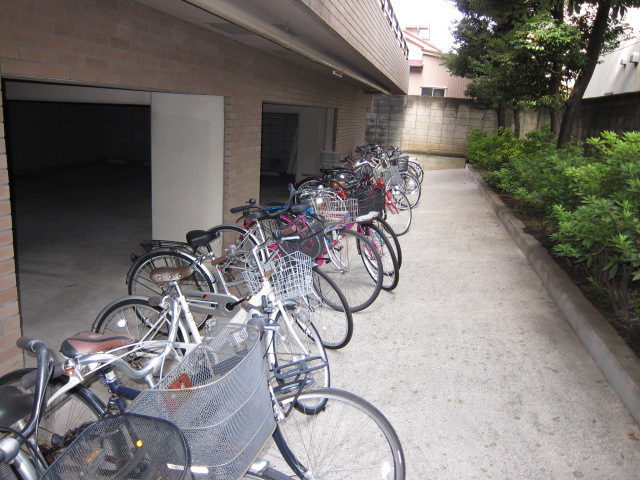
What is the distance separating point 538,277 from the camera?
589 cm

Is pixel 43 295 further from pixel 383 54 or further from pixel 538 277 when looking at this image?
pixel 383 54

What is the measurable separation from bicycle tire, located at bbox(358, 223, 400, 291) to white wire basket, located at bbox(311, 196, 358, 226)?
296mm

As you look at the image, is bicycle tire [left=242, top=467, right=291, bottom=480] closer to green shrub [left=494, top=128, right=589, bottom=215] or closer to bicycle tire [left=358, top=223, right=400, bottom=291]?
bicycle tire [left=358, top=223, right=400, bottom=291]

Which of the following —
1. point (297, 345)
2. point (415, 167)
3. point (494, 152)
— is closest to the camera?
point (297, 345)

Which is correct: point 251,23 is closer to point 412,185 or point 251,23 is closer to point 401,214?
point 401,214

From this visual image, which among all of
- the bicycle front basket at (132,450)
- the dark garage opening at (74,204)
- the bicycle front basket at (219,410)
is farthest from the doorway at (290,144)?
the bicycle front basket at (132,450)

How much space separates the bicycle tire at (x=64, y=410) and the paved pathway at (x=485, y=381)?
5.45ft

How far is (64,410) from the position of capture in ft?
8.04

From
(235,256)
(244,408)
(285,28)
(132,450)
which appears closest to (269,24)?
(285,28)

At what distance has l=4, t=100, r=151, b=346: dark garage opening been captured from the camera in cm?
495

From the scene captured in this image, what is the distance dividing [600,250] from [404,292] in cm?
188

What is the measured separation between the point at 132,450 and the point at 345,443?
3.85 ft

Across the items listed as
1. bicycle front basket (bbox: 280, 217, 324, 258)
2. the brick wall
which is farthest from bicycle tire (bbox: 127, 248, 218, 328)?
the brick wall

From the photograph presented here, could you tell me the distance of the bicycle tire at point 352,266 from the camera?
195 inches
